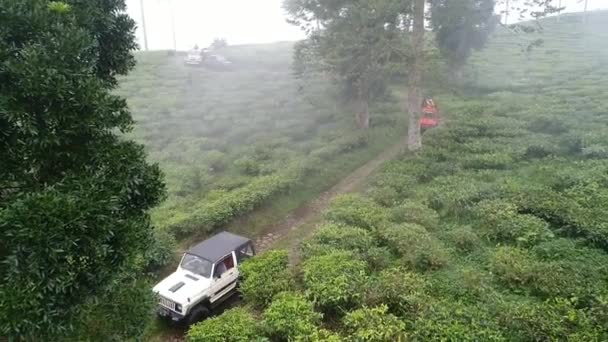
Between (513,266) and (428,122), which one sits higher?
(428,122)

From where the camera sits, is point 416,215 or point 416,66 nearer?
point 416,215

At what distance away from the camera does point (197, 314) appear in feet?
35.7

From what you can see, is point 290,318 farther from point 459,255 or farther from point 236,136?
point 236,136

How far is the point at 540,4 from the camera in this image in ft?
56.4

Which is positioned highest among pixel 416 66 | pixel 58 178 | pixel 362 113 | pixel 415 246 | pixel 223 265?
pixel 416 66

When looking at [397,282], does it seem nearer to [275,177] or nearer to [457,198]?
[457,198]

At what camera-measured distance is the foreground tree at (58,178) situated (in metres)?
4.97

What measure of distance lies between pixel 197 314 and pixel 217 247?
82.0 inches

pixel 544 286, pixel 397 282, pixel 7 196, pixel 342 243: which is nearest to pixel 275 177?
pixel 342 243

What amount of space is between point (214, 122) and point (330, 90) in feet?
27.1

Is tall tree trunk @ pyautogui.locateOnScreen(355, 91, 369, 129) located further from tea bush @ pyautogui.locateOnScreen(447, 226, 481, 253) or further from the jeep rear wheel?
the jeep rear wheel

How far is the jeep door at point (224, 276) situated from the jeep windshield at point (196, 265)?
22cm

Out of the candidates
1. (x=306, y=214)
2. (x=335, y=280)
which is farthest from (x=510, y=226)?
(x=306, y=214)

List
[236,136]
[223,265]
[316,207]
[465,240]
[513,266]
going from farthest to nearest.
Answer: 1. [236,136]
2. [316,207]
3. [465,240]
4. [223,265]
5. [513,266]
